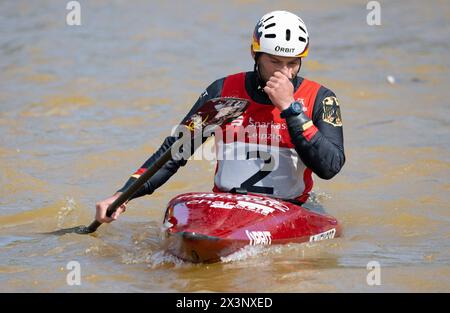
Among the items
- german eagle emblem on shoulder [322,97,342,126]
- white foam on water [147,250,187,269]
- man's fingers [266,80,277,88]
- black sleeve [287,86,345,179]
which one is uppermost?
man's fingers [266,80,277,88]

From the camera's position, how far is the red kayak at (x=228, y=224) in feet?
18.6

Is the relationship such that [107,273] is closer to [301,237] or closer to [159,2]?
[301,237]

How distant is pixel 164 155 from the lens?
19.6ft

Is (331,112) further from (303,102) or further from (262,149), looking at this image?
(262,149)

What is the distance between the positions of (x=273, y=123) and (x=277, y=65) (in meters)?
0.42

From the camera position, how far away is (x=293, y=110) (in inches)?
232

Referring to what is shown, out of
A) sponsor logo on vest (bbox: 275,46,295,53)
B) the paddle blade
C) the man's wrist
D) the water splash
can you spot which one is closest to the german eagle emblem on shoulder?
the man's wrist

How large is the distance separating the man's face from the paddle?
0.34 meters

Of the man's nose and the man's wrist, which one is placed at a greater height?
the man's nose

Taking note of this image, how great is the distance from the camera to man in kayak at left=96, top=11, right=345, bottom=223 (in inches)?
241

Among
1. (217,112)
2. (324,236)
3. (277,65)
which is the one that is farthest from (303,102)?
(324,236)

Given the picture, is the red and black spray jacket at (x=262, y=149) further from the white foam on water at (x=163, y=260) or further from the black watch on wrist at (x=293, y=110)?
the white foam on water at (x=163, y=260)

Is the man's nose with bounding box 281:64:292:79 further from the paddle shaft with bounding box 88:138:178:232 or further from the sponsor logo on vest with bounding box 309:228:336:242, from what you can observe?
the sponsor logo on vest with bounding box 309:228:336:242
